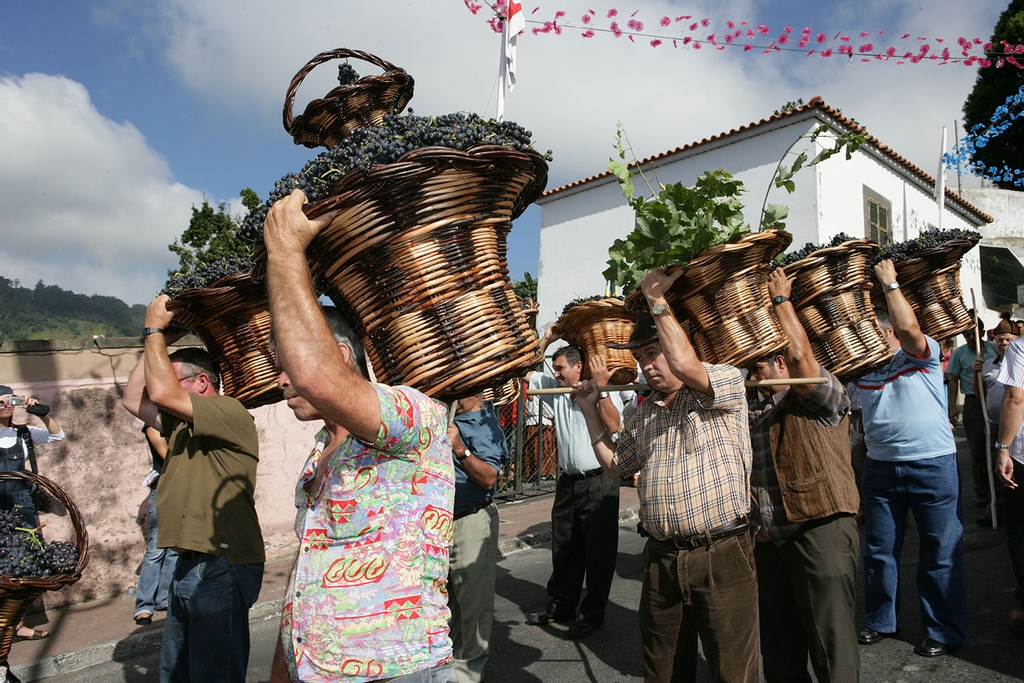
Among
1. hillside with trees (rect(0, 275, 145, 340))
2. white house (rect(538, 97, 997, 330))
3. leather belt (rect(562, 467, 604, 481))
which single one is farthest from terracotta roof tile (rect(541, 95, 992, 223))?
hillside with trees (rect(0, 275, 145, 340))

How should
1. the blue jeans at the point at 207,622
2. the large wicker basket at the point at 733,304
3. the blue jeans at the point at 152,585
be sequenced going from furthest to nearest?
1. the blue jeans at the point at 152,585
2. the blue jeans at the point at 207,622
3. the large wicker basket at the point at 733,304

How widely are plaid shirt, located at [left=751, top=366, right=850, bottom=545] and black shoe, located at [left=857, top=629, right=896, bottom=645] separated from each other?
1733mm

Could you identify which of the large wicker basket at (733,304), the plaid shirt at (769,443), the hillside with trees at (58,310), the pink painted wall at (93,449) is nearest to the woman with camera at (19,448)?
the pink painted wall at (93,449)

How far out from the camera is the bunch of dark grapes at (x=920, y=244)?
433cm

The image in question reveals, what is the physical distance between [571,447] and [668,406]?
252 cm

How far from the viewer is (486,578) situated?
4.23m

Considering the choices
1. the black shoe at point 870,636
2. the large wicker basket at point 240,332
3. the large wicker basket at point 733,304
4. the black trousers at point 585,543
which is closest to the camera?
the large wicker basket at point 240,332

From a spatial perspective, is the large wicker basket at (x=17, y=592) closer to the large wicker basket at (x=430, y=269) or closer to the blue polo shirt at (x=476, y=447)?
the blue polo shirt at (x=476, y=447)

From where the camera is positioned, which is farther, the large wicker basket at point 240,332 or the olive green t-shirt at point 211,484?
the olive green t-shirt at point 211,484

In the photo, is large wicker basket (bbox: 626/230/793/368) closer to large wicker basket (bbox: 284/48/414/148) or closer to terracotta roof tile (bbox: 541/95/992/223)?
large wicker basket (bbox: 284/48/414/148)

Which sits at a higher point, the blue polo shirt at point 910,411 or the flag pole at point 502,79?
the flag pole at point 502,79

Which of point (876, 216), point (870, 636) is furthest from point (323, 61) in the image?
point (876, 216)

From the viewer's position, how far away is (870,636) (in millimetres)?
4887

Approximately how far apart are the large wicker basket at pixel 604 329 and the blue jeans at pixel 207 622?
2079 millimetres
